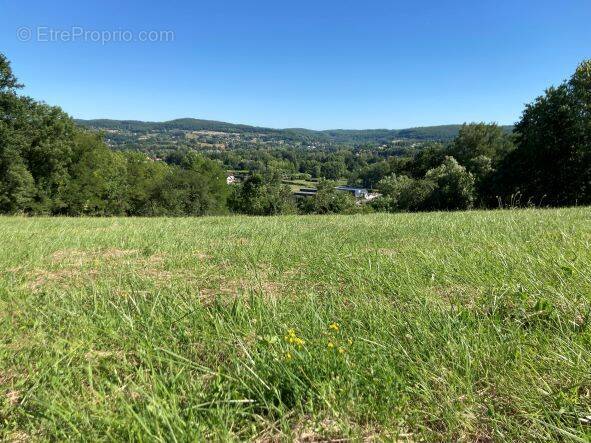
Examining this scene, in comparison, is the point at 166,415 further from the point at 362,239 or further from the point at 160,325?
the point at 362,239

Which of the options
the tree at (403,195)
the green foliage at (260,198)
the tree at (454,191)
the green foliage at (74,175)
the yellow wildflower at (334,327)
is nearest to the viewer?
the yellow wildflower at (334,327)

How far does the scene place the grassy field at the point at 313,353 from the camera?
5.64ft

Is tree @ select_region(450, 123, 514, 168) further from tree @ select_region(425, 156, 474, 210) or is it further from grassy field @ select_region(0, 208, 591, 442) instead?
grassy field @ select_region(0, 208, 591, 442)

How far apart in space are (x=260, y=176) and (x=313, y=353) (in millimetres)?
66582

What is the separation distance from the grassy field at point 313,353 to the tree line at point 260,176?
29.1 feet

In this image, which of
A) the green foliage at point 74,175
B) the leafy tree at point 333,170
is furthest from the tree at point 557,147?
the leafy tree at point 333,170

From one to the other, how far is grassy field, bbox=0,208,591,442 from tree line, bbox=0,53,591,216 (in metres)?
8.87

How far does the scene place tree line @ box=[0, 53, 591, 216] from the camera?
2777cm

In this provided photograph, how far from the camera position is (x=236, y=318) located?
2740mm

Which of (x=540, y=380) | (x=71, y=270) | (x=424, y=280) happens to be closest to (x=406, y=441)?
(x=540, y=380)

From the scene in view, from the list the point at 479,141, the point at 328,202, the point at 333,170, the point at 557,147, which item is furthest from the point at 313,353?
the point at 333,170

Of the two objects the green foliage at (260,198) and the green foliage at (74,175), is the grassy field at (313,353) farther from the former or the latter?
the green foliage at (260,198)

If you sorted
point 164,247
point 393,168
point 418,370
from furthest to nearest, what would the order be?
point 393,168
point 164,247
point 418,370

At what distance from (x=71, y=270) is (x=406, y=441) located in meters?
4.43
